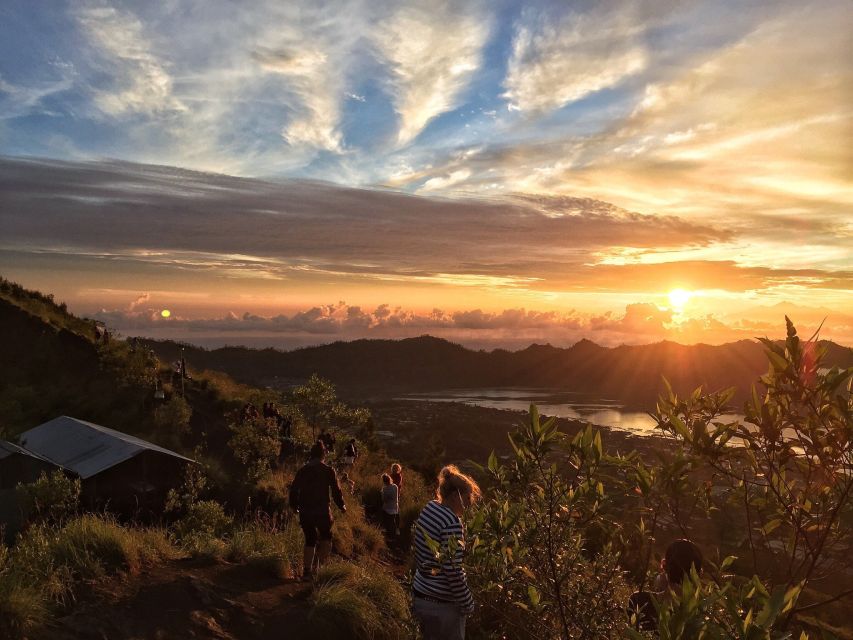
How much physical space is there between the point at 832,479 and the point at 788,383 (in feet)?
1.64

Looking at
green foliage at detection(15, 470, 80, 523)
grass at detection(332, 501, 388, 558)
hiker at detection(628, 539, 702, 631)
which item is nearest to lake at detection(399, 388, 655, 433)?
grass at detection(332, 501, 388, 558)

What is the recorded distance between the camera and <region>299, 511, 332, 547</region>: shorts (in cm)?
736

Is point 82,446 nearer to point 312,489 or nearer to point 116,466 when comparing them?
point 116,466

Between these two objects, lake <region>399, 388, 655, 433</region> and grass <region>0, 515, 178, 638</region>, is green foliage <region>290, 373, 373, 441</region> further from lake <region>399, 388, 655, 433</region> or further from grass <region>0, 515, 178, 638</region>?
lake <region>399, 388, 655, 433</region>

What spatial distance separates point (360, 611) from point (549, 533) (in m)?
3.77

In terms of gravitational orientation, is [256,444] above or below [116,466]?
below

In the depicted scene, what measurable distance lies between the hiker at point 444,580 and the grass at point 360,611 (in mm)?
1175

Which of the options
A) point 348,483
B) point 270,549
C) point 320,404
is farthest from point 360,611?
point 320,404

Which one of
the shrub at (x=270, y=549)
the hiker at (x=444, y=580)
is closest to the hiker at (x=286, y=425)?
the shrub at (x=270, y=549)

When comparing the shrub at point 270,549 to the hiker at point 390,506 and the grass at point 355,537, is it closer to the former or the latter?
the grass at point 355,537

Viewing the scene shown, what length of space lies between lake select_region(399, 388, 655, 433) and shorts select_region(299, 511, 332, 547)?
249ft

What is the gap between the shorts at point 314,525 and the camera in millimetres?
7355

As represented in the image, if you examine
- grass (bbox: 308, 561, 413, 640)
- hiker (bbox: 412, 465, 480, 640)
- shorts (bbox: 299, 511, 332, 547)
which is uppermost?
hiker (bbox: 412, 465, 480, 640)

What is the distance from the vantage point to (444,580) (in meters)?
4.14
